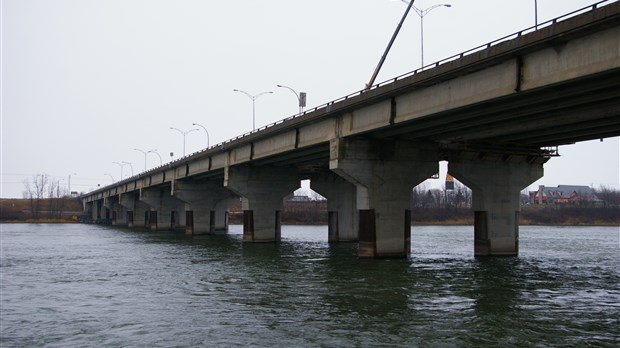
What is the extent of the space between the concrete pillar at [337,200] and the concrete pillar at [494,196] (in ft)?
73.5

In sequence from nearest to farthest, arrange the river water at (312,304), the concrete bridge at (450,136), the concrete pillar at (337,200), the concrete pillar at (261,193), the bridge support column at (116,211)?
the river water at (312,304)
the concrete bridge at (450,136)
the concrete pillar at (261,193)
the concrete pillar at (337,200)
the bridge support column at (116,211)

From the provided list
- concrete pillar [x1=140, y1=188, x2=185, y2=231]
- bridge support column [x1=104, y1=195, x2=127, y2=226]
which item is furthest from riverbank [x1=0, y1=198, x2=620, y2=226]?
concrete pillar [x1=140, y1=188, x2=185, y2=231]

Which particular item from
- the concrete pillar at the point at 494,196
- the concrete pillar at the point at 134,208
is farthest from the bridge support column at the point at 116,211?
the concrete pillar at the point at 494,196

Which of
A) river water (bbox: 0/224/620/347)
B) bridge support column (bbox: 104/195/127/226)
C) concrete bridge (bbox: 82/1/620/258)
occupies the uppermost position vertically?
concrete bridge (bbox: 82/1/620/258)

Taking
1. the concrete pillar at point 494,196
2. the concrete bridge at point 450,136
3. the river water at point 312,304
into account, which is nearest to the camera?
the river water at point 312,304

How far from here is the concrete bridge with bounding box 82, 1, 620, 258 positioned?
77.9ft

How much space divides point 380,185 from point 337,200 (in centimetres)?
2534

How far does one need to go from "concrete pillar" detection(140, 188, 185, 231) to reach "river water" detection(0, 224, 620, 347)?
71.9m

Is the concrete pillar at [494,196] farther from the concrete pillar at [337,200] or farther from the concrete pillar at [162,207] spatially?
the concrete pillar at [162,207]

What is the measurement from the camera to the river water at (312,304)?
55.2 feet

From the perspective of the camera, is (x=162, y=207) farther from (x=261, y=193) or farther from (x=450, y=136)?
(x=450, y=136)

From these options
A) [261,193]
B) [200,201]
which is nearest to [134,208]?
[200,201]

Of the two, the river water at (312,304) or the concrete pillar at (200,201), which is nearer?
the river water at (312,304)

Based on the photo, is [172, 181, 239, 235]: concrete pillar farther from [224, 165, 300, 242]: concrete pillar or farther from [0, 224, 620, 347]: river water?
[0, 224, 620, 347]: river water
